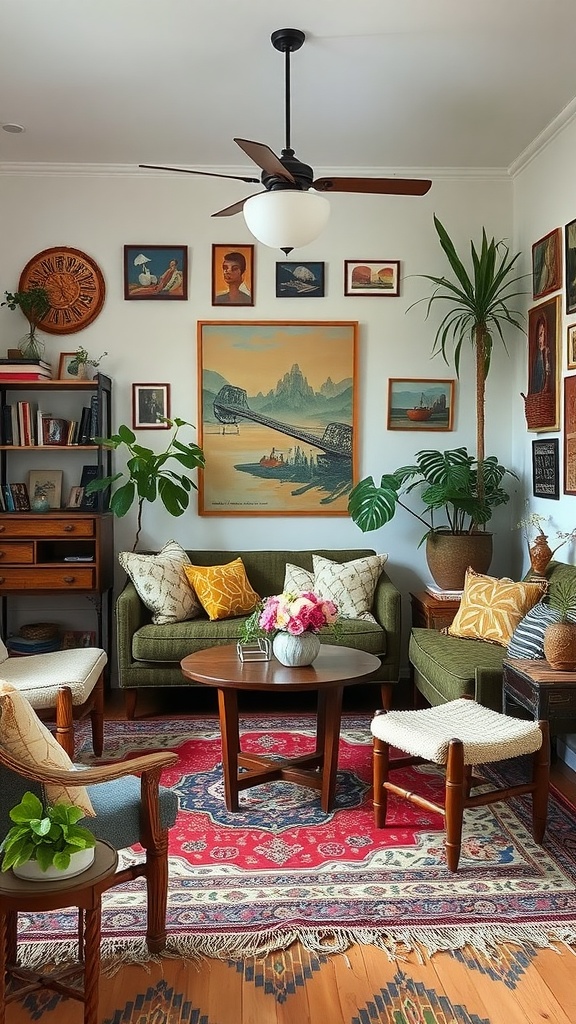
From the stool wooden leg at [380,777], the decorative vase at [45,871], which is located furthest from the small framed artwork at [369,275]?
the decorative vase at [45,871]

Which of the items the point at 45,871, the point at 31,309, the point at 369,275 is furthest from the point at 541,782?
the point at 31,309

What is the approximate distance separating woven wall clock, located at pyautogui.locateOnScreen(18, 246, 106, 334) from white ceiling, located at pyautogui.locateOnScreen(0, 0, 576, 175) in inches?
22.9

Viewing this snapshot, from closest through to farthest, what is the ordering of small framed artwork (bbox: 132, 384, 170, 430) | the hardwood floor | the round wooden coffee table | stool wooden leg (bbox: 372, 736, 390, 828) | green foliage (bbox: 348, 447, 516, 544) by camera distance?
the hardwood floor < stool wooden leg (bbox: 372, 736, 390, 828) < the round wooden coffee table < green foliage (bbox: 348, 447, 516, 544) < small framed artwork (bbox: 132, 384, 170, 430)

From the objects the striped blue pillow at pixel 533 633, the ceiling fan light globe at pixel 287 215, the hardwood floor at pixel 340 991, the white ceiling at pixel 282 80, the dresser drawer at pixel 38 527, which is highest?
the white ceiling at pixel 282 80

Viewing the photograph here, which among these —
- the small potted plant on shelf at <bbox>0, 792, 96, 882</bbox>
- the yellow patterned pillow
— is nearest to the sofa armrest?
the yellow patterned pillow

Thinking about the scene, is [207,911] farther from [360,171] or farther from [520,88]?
[360,171]

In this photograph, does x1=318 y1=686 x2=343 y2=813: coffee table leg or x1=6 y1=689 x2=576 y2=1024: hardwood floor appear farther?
x1=318 y1=686 x2=343 y2=813: coffee table leg

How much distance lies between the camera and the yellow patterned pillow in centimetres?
434

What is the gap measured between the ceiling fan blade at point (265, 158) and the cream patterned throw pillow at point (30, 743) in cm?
188

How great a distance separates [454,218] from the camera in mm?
5566

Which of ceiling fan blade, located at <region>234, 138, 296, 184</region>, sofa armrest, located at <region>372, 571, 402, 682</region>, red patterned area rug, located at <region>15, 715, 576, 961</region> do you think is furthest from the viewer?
sofa armrest, located at <region>372, 571, 402, 682</region>

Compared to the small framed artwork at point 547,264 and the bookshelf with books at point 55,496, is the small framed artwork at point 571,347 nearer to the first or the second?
the small framed artwork at point 547,264

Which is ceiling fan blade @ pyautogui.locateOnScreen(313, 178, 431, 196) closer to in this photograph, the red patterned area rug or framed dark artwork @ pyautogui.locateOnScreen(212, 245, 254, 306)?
framed dark artwork @ pyautogui.locateOnScreen(212, 245, 254, 306)

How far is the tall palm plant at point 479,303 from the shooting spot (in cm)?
514
